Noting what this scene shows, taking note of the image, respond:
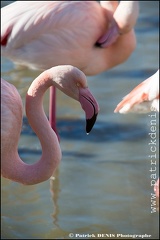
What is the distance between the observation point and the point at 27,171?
220 cm

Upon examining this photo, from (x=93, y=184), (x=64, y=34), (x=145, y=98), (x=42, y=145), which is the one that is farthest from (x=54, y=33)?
(x=42, y=145)

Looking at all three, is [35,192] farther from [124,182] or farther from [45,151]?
[45,151]

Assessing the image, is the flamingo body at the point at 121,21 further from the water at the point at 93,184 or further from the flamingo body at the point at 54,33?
the water at the point at 93,184

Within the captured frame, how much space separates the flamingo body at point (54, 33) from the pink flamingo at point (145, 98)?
90 cm

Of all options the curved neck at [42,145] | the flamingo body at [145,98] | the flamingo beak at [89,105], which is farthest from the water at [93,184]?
the flamingo beak at [89,105]

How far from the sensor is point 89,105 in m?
2.01

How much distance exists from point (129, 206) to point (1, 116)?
2.07 m

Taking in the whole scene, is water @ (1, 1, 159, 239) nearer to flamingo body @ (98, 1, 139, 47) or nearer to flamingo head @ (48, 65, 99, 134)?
flamingo body @ (98, 1, 139, 47)

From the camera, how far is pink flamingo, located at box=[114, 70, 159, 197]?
133 inches

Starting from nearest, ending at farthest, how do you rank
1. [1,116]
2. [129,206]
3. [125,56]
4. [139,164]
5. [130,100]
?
[1,116]
[130,100]
[129,206]
[139,164]
[125,56]

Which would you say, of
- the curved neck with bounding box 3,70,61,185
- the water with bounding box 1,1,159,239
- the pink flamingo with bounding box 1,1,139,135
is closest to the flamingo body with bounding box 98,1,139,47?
the pink flamingo with bounding box 1,1,139,135

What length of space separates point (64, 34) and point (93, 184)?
2.94 feet

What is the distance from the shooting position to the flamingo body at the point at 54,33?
13.8 ft

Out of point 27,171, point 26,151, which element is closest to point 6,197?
point 26,151
